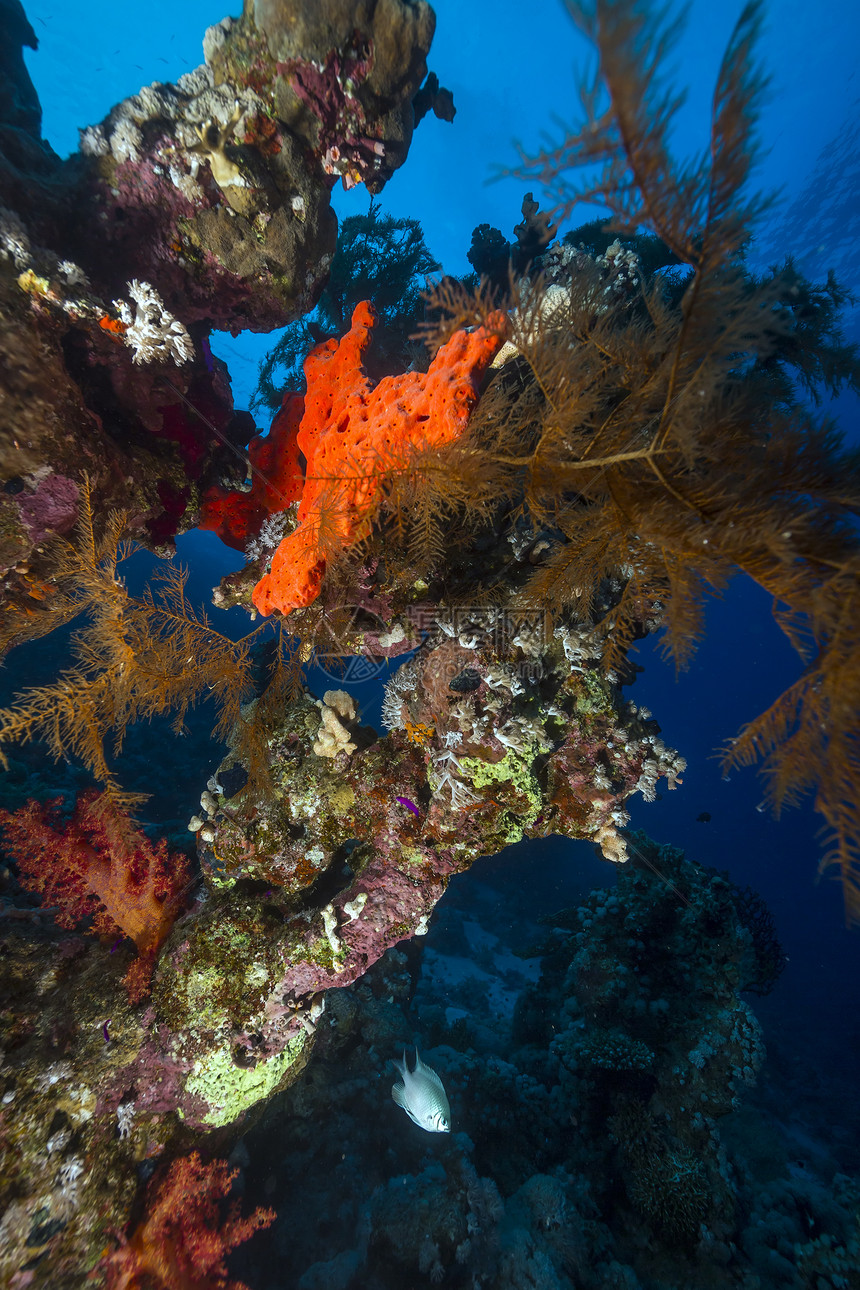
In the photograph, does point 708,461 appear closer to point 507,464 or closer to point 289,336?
point 507,464

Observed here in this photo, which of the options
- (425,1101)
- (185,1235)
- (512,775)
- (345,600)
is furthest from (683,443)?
(185,1235)

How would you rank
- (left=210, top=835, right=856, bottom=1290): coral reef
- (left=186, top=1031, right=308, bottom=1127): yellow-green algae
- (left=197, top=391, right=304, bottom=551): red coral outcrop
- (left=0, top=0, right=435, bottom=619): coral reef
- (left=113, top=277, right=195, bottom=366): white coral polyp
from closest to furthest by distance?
(left=0, top=0, right=435, bottom=619): coral reef
(left=113, top=277, right=195, bottom=366): white coral polyp
(left=186, top=1031, right=308, bottom=1127): yellow-green algae
(left=197, top=391, right=304, bottom=551): red coral outcrop
(left=210, top=835, right=856, bottom=1290): coral reef

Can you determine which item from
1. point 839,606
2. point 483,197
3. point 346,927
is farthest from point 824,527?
point 483,197

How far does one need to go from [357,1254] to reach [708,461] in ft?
28.5

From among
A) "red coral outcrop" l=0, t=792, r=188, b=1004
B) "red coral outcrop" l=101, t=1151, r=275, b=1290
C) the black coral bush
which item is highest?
the black coral bush

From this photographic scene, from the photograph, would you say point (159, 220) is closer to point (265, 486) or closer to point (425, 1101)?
point (265, 486)

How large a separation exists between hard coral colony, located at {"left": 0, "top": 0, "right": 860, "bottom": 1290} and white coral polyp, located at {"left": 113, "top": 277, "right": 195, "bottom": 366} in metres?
0.02

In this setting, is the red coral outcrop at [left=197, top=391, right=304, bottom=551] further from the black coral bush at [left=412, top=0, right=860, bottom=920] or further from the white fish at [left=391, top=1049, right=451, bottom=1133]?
the white fish at [left=391, top=1049, right=451, bottom=1133]

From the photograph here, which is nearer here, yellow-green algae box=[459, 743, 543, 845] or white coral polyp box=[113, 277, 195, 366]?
white coral polyp box=[113, 277, 195, 366]

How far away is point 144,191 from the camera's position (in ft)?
12.2

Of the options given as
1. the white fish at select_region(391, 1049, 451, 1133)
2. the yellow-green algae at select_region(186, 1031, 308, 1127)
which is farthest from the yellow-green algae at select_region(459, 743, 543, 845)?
the yellow-green algae at select_region(186, 1031, 308, 1127)

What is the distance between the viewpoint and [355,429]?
12.7 ft

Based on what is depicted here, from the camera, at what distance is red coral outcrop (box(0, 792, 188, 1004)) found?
15.3ft

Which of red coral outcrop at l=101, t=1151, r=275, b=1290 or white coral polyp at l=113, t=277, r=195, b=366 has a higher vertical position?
white coral polyp at l=113, t=277, r=195, b=366
